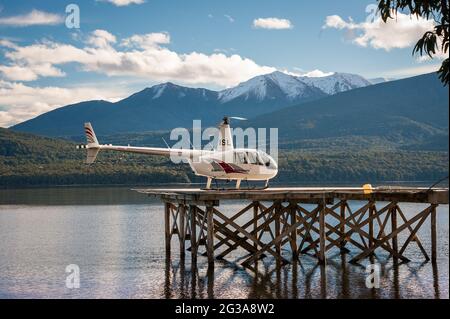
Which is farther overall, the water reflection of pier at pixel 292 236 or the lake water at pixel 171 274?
the water reflection of pier at pixel 292 236

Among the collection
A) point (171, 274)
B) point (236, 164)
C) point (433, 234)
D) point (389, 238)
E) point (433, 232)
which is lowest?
point (171, 274)

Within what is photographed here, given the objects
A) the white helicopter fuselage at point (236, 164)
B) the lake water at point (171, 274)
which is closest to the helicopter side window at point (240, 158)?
the white helicopter fuselage at point (236, 164)

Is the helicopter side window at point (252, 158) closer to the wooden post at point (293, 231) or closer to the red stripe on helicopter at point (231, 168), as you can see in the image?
the red stripe on helicopter at point (231, 168)

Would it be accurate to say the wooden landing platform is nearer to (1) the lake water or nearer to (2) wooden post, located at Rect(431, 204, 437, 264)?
(2) wooden post, located at Rect(431, 204, 437, 264)

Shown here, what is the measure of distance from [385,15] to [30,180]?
558 feet

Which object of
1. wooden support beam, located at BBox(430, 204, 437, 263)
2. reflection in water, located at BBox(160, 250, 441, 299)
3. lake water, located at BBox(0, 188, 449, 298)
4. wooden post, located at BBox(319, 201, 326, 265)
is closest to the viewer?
reflection in water, located at BBox(160, 250, 441, 299)

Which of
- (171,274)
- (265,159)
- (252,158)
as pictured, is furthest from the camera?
(265,159)

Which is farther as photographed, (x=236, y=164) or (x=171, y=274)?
(x=236, y=164)

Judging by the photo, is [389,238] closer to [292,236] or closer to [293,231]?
[293,231]

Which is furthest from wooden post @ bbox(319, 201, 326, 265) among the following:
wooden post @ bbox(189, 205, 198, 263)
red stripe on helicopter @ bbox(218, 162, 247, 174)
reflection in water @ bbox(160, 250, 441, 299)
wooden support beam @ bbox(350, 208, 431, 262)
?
wooden post @ bbox(189, 205, 198, 263)

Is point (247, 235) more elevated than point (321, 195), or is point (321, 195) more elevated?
point (321, 195)

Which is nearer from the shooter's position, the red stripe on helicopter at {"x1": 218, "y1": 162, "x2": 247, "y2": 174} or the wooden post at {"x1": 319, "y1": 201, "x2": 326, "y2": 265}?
the wooden post at {"x1": 319, "y1": 201, "x2": 326, "y2": 265}

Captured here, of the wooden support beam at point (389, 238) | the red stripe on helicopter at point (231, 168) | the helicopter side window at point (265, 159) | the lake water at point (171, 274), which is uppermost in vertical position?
the helicopter side window at point (265, 159)

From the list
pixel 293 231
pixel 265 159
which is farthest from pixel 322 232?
pixel 265 159
